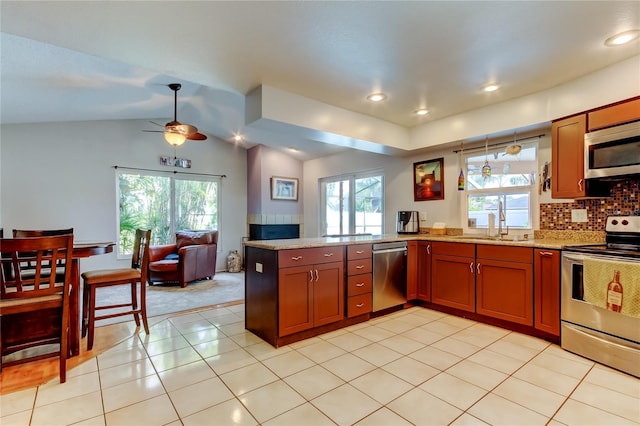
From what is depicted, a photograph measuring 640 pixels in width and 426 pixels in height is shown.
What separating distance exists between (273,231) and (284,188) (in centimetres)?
95

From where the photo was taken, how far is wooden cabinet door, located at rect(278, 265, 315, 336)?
2.62 m

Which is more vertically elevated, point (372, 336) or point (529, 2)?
point (529, 2)

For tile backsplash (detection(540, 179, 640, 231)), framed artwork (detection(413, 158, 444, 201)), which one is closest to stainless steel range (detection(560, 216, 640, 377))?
tile backsplash (detection(540, 179, 640, 231))

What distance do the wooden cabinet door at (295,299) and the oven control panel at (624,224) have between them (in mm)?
2566

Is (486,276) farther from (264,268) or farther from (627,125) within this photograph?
(264,268)

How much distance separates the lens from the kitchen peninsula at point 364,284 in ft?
8.71

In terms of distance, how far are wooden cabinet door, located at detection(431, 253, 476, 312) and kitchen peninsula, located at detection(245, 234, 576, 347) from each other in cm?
1

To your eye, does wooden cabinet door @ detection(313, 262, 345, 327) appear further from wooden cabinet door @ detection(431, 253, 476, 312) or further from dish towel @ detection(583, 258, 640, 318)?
dish towel @ detection(583, 258, 640, 318)

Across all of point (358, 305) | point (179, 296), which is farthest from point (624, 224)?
point (179, 296)

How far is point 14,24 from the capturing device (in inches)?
76.9

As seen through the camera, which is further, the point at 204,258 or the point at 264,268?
the point at 204,258

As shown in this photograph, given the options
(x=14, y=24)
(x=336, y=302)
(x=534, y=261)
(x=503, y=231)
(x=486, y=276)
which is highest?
(x=14, y=24)

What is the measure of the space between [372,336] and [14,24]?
3.52 meters

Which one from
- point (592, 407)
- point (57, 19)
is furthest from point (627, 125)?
point (57, 19)
